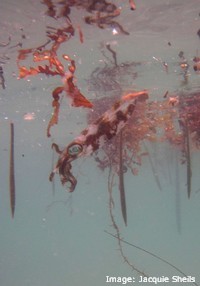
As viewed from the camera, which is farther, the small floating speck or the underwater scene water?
the small floating speck

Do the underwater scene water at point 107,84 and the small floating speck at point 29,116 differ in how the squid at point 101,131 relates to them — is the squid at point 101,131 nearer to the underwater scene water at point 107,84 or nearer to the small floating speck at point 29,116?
the underwater scene water at point 107,84

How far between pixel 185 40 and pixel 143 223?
46.6 meters

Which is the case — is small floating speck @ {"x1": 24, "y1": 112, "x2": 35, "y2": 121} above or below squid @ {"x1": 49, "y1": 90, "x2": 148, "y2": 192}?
above

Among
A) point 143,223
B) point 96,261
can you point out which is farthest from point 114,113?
point 143,223

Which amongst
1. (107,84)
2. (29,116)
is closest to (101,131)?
(107,84)

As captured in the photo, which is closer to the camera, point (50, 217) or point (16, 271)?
point (16, 271)

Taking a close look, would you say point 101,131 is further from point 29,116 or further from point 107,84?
point 29,116

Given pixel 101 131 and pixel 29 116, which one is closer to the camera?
pixel 101 131

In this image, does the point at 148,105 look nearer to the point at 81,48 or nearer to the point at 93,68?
the point at 93,68

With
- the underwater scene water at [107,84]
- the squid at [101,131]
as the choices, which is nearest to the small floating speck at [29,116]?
the underwater scene water at [107,84]

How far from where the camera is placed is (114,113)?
165 inches

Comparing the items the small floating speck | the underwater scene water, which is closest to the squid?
the underwater scene water

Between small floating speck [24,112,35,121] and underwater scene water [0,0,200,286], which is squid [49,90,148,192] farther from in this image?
small floating speck [24,112,35,121]

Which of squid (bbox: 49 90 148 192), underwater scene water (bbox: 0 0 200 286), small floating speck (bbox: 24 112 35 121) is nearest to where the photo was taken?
squid (bbox: 49 90 148 192)
